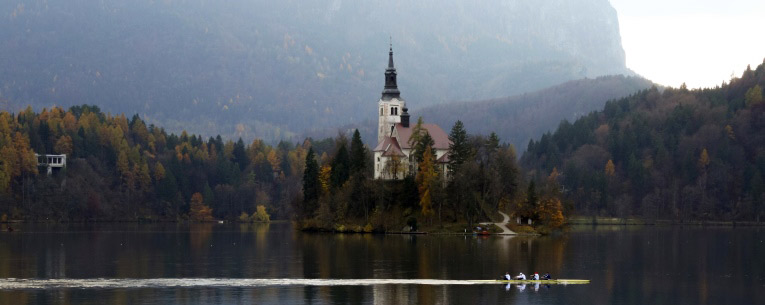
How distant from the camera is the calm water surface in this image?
85.9 meters

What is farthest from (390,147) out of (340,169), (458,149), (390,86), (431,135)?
(390,86)

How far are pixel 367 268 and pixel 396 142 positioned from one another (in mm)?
72940

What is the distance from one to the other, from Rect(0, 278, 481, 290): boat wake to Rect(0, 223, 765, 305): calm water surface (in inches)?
4.2

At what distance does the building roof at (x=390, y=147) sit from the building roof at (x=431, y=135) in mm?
1028

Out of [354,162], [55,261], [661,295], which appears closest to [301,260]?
[55,261]

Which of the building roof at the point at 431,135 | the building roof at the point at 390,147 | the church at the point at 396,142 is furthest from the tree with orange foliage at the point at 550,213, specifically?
the building roof at the point at 390,147

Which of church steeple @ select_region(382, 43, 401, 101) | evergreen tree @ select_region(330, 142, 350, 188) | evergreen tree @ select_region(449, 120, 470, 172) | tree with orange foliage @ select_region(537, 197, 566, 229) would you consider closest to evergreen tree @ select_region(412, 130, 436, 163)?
evergreen tree @ select_region(449, 120, 470, 172)

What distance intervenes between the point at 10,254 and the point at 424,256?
146ft

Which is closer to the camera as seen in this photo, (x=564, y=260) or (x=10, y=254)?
(x=564, y=260)

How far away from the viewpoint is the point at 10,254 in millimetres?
123875

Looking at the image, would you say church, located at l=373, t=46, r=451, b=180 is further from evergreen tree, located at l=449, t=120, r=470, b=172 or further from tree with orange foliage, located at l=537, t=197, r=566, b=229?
tree with orange foliage, located at l=537, t=197, r=566, b=229

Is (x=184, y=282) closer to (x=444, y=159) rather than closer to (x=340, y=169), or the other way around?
(x=340, y=169)

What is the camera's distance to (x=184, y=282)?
94.3 metres

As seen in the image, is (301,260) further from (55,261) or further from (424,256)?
(55,261)
